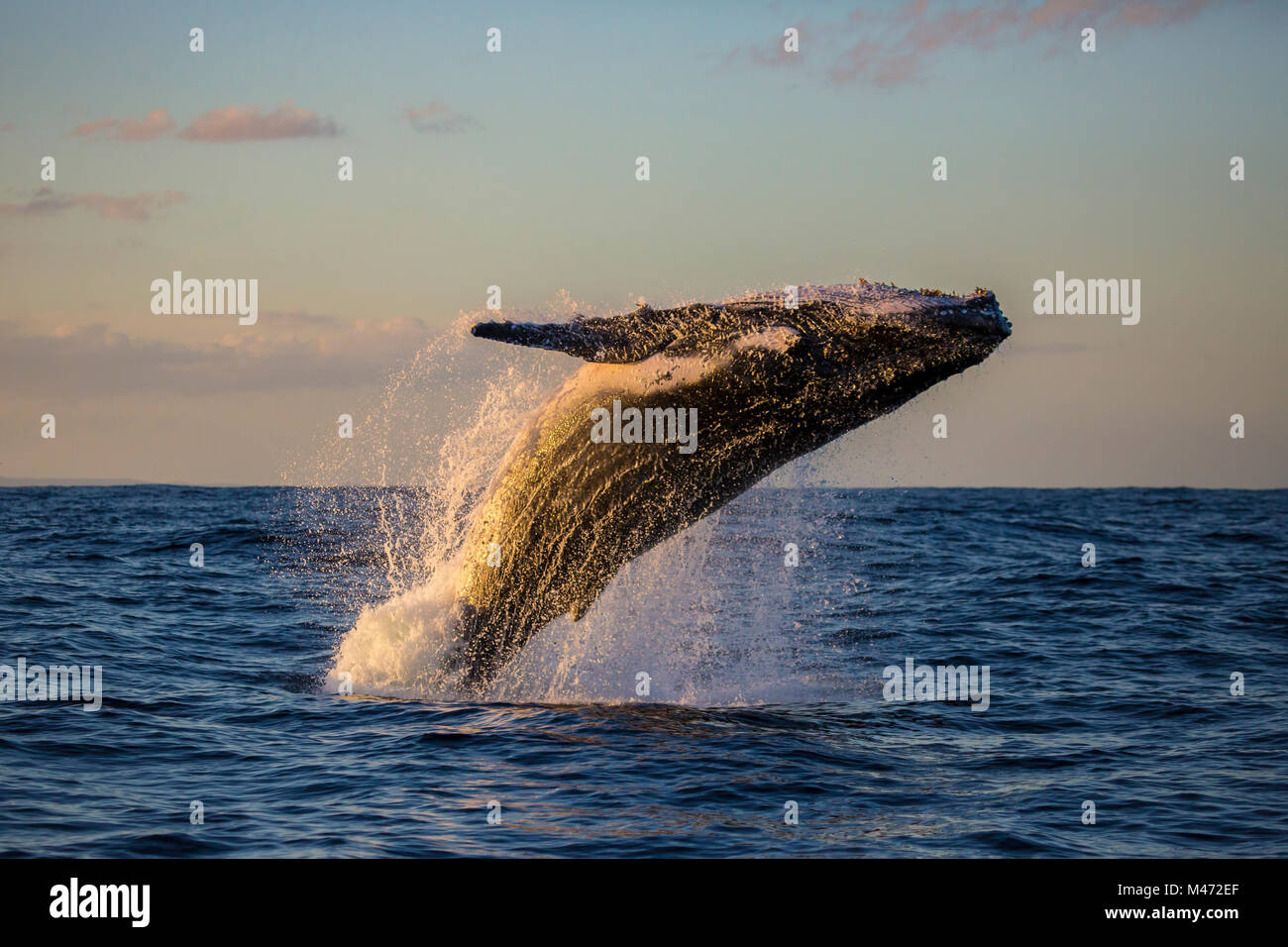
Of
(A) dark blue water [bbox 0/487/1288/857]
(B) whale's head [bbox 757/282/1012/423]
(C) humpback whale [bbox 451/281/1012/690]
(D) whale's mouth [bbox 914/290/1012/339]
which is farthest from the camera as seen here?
(C) humpback whale [bbox 451/281/1012/690]

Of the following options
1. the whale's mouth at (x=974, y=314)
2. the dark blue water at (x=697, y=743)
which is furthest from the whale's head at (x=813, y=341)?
the dark blue water at (x=697, y=743)

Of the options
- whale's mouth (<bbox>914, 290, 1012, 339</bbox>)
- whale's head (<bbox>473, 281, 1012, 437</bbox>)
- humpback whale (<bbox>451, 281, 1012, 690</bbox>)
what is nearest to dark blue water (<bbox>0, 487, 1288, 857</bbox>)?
humpback whale (<bbox>451, 281, 1012, 690</bbox>)

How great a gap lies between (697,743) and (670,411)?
3.78 meters

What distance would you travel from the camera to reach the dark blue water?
31.3 feet

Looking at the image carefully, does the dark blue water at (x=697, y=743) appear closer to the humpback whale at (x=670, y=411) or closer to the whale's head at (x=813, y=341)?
the humpback whale at (x=670, y=411)

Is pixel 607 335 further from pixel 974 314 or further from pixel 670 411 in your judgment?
pixel 974 314

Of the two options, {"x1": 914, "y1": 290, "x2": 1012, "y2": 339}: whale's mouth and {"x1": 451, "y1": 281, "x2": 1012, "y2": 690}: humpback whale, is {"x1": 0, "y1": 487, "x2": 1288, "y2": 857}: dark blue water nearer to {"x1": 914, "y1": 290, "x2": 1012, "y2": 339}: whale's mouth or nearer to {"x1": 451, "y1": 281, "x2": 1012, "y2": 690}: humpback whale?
{"x1": 451, "y1": 281, "x2": 1012, "y2": 690}: humpback whale

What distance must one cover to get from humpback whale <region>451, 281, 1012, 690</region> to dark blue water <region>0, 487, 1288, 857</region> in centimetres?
191

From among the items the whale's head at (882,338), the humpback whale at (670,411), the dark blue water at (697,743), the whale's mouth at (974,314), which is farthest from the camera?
the humpback whale at (670,411)

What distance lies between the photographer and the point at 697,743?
1225 cm

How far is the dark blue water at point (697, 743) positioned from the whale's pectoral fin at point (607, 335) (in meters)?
4.28

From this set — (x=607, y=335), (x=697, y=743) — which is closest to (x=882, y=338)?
(x=607, y=335)

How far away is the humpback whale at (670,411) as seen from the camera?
10391 millimetres
